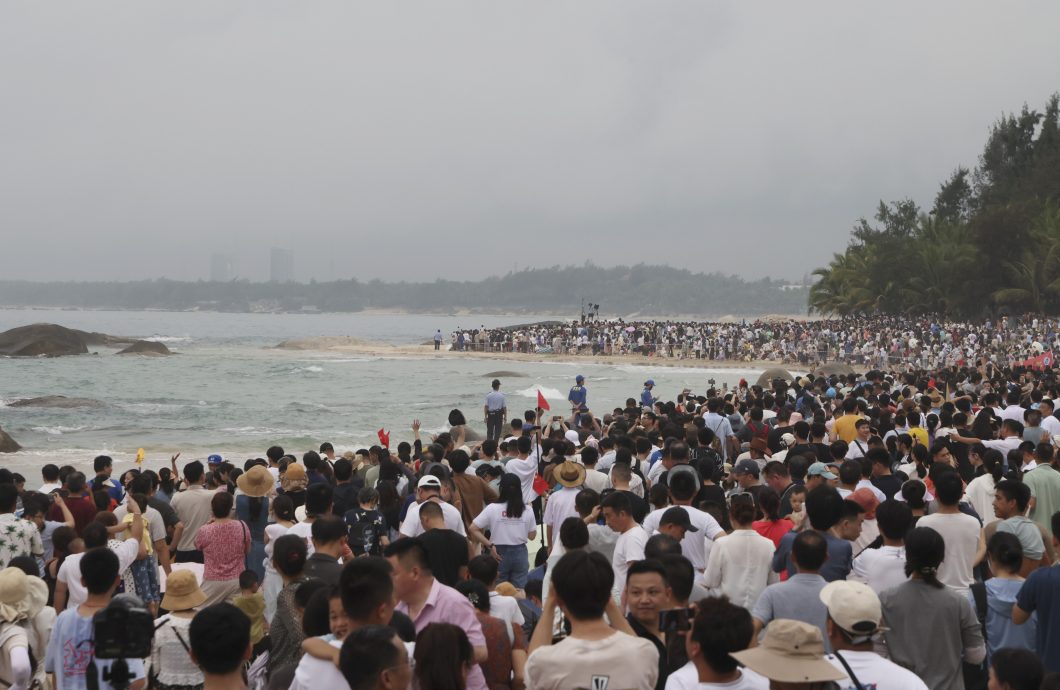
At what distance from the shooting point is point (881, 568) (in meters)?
5.75

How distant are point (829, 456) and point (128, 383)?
4681cm

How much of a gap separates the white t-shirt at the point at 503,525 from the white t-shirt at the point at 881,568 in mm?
3020

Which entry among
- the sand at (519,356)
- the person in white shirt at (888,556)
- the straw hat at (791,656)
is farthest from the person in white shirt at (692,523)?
the sand at (519,356)

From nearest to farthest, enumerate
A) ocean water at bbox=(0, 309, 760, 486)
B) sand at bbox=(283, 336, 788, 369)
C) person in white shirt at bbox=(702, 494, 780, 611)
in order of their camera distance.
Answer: person in white shirt at bbox=(702, 494, 780, 611) → ocean water at bbox=(0, 309, 760, 486) → sand at bbox=(283, 336, 788, 369)

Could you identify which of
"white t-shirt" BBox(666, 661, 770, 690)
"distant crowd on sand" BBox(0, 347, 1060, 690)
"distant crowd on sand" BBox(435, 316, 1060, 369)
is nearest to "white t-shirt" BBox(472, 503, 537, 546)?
"distant crowd on sand" BBox(0, 347, 1060, 690)

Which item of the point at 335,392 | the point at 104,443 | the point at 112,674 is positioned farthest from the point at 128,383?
the point at 112,674

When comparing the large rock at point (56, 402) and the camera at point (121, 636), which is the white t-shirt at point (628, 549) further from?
the large rock at point (56, 402)

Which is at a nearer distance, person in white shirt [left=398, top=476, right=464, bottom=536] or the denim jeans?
person in white shirt [left=398, top=476, right=464, bottom=536]

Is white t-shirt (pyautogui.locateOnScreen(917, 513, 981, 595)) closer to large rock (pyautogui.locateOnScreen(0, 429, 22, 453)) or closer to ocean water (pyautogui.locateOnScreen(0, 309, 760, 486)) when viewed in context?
ocean water (pyautogui.locateOnScreen(0, 309, 760, 486))

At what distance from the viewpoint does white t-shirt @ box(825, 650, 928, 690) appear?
13.4 ft

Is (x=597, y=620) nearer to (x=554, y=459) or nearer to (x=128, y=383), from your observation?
(x=554, y=459)

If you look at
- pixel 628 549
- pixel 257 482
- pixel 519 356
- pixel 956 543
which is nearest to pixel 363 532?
pixel 257 482

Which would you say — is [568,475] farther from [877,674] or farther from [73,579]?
[877,674]

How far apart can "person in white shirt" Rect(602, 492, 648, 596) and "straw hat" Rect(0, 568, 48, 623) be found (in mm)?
3296
